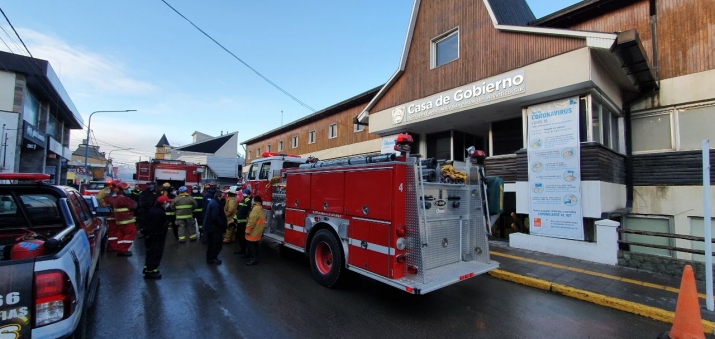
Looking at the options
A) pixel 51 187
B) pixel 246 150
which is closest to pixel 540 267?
pixel 51 187

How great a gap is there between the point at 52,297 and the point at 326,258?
13.0 ft

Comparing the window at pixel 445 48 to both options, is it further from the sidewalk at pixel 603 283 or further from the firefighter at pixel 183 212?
the firefighter at pixel 183 212

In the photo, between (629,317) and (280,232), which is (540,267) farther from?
(280,232)

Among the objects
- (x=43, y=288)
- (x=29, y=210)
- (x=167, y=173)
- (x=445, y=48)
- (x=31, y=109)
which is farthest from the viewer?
(x=167, y=173)

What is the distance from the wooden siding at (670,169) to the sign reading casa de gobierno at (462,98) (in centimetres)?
445

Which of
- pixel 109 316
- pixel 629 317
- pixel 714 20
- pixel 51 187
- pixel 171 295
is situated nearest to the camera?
pixel 51 187

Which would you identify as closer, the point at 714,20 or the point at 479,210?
the point at 479,210

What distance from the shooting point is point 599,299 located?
515 centimetres

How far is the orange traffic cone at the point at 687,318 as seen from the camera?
366 cm

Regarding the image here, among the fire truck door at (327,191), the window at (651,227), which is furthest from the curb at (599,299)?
the window at (651,227)

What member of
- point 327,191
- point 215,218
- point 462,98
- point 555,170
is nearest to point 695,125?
point 555,170

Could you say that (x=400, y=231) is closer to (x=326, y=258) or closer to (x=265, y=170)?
(x=326, y=258)

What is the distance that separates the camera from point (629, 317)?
470cm

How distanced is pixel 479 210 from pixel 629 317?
2551 millimetres
